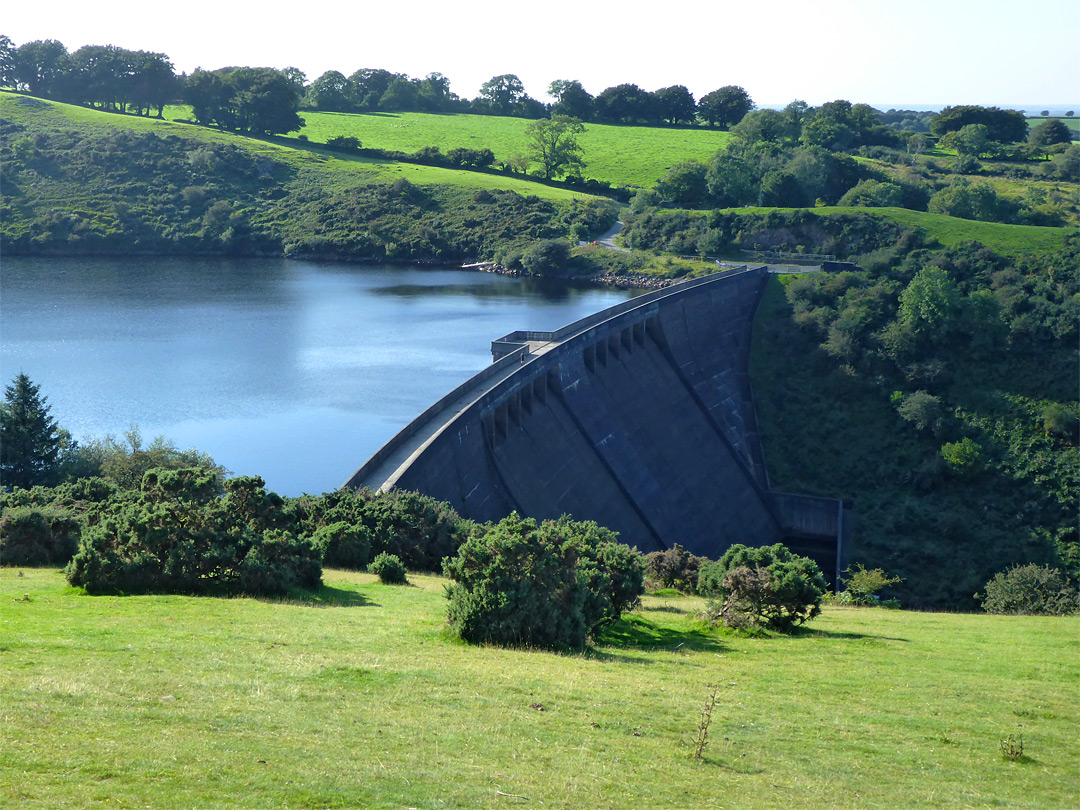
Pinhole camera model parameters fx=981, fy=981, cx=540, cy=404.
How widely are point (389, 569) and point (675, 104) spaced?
14642 cm

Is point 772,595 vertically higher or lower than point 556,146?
lower

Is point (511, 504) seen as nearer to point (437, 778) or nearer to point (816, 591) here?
point (816, 591)

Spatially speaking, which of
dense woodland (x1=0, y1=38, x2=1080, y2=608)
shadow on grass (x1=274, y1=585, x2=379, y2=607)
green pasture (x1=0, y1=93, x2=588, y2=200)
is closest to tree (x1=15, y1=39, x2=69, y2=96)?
dense woodland (x1=0, y1=38, x2=1080, y2=608)

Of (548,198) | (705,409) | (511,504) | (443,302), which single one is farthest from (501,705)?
(548,198)

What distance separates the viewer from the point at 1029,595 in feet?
121

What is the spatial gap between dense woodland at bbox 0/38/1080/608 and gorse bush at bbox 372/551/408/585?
2086mm

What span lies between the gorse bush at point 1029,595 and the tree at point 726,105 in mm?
128561

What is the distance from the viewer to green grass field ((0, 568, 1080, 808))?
11086mm

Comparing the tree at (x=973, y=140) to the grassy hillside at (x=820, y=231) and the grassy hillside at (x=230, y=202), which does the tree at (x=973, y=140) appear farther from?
the grassy hillside at (x=230, y=202)

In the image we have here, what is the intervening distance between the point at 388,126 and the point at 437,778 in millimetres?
144256

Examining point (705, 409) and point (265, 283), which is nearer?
point (705, 409)

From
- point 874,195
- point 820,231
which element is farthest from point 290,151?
point 874,195

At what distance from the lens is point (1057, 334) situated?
205ft

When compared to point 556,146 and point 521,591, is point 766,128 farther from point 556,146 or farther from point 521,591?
point 521,591
